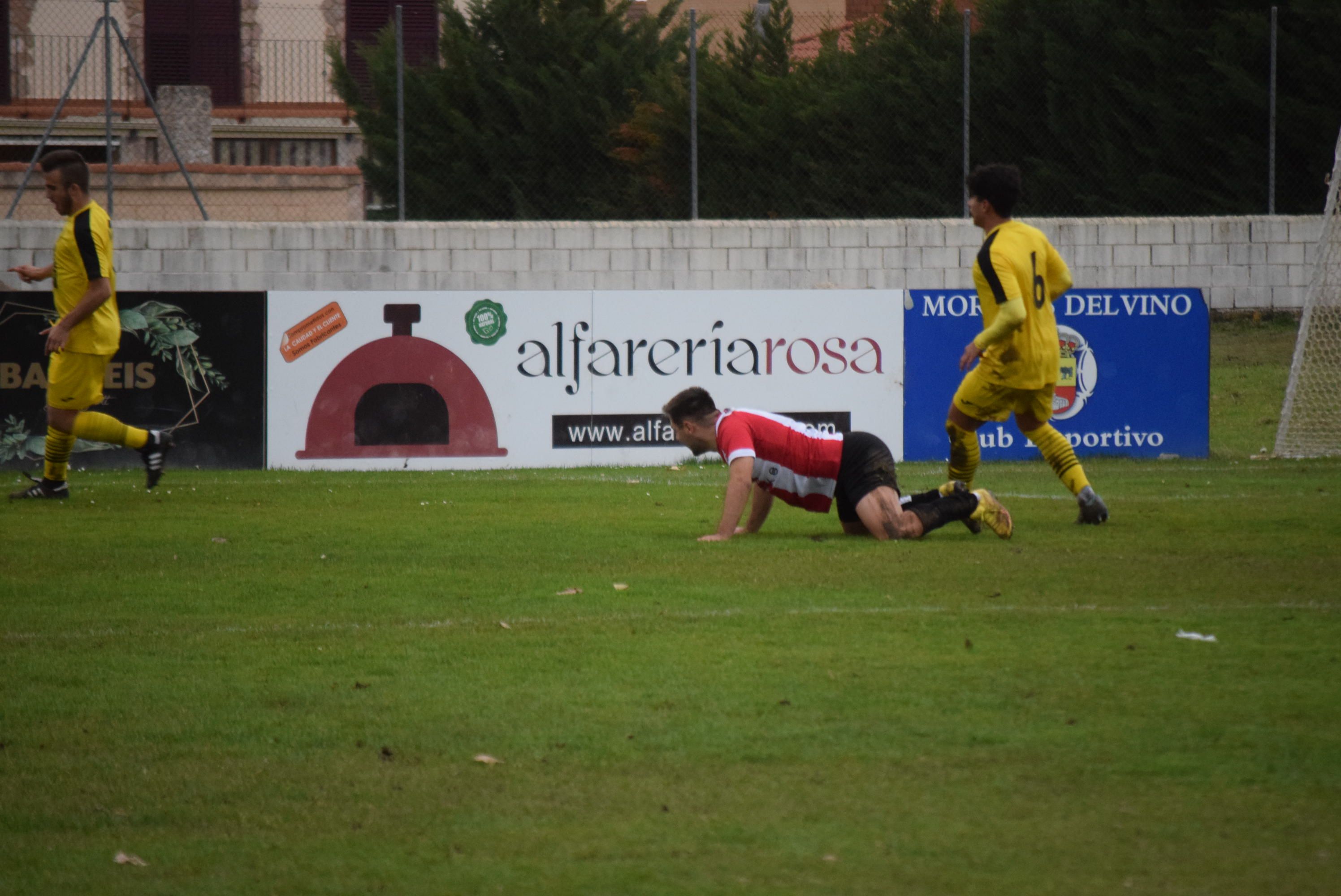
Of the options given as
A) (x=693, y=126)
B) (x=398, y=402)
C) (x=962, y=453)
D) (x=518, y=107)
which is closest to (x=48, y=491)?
(x=398, y=402)

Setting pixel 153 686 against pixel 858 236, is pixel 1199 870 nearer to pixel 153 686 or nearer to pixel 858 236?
pixel 153 686

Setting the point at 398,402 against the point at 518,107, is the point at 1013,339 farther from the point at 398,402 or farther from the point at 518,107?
the point at 518,107

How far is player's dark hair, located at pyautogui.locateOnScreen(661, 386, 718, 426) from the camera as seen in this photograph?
799 cm

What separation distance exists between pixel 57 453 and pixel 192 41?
25939 mm

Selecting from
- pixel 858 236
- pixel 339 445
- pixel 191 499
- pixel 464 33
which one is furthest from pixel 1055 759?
pixel 464 33

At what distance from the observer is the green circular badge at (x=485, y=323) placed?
14164 mm

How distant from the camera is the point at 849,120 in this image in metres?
19.1

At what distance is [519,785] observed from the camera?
4.04m

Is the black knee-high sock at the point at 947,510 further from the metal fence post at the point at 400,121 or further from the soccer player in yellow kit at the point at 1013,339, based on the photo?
the metal fence post at the point at 400,121

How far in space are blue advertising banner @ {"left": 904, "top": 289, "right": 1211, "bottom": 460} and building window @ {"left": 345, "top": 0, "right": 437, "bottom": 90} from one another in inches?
653

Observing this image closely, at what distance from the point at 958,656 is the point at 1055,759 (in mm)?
1251

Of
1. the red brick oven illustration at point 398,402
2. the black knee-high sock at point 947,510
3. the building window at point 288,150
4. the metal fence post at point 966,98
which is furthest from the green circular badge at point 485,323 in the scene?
the building window at point 288,150

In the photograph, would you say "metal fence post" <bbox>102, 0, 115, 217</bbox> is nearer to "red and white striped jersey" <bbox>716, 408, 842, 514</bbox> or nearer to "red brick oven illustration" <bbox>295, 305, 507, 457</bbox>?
"red brick oven illustration" <bbox>295, 305, 507, 457</bbox>

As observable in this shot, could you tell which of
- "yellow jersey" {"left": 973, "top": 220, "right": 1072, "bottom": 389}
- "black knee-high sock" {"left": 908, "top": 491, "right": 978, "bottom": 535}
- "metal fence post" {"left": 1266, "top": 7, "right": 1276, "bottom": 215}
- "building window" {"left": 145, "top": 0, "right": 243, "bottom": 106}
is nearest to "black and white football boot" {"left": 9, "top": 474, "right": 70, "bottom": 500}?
"black knee-high sock" {"left": 908, "top": 491, "right": 978, "bottom": 535}
